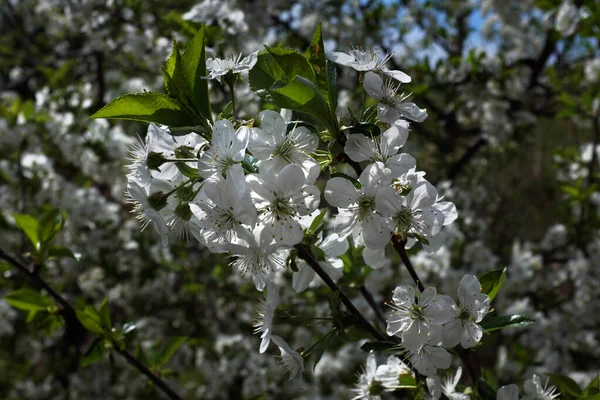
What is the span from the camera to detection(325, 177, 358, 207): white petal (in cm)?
98

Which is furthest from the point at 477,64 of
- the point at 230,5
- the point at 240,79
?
the point at 240,79

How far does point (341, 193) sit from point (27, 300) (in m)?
1.15

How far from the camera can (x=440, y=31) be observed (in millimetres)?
5465

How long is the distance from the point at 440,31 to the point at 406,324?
16.4 ft

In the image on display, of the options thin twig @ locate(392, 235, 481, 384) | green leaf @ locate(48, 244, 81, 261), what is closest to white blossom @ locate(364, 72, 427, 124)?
thin twig @ locate(392, 235, 481, 384)

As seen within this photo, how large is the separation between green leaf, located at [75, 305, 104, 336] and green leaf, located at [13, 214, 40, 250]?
312 millimetres

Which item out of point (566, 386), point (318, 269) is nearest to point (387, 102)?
point (318, 269)

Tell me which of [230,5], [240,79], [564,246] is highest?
[240,79]

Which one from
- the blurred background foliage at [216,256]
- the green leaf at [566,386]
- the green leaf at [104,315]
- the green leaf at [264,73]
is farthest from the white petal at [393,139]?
the blurred background foliage at [216,256]

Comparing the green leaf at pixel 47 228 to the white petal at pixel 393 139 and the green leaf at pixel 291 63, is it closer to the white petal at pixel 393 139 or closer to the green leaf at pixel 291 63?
the green leaf at pixel 291 63

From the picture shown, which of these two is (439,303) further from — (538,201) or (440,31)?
(538,201)

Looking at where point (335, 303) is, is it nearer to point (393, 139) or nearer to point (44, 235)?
point (393, 139)

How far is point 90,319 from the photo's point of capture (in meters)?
1.49

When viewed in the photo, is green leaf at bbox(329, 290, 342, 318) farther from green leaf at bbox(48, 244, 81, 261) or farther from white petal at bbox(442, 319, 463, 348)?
green leaf at bbox(48, 244, 81, 261)
